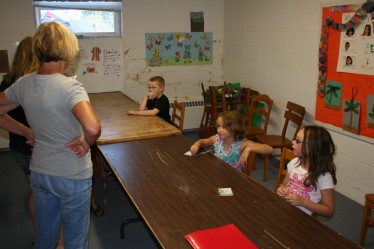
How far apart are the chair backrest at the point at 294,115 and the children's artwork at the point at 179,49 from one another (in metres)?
1.89

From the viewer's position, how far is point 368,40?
3.02m

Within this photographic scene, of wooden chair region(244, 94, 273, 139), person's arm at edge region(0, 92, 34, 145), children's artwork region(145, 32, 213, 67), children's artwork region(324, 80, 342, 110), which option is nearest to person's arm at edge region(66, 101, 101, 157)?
person's arm at edge region(0, 92, 34, 145)

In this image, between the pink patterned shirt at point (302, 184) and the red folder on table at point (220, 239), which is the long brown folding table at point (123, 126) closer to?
the pink patterned shirt at point (302, 184)

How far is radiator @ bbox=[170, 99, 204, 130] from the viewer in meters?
5.47

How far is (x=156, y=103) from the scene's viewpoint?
3361 mm

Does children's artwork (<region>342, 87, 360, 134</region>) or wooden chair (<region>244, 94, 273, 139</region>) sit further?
wooden chair (<region>244, 94, 273, 139</region>)

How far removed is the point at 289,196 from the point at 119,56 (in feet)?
12.6

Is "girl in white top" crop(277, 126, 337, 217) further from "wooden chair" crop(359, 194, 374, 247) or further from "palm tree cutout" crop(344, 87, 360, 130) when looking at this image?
"palm tree cutout" crop(344, 87, 360, 130)

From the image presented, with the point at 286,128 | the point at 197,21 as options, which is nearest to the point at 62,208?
the point at 286,128

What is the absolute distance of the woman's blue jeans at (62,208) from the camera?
61.9 inches

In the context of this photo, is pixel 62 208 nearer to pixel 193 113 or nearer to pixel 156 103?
pixel 156 103

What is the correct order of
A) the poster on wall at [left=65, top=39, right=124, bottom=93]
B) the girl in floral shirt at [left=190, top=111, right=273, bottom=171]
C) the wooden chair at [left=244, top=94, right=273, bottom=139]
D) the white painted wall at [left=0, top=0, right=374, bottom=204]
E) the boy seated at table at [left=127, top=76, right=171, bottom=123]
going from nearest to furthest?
the girl in floral shirt at [left=190, top=111, right=273, bottom=171]
the boy seated at table at [left=127, top=76, right=171, bottom=123]
the white painted wall at [left=0, top=0, right=374, bottom=204]
the wooden chair at [left=244, top=94, right=273, bottom=139]
the poster on wall at [left=65, top=39, right=124, bottom=93]

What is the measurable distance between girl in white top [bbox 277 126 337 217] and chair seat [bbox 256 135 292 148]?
1801 millimetres

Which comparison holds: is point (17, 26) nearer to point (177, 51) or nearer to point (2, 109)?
point (177, 51)
